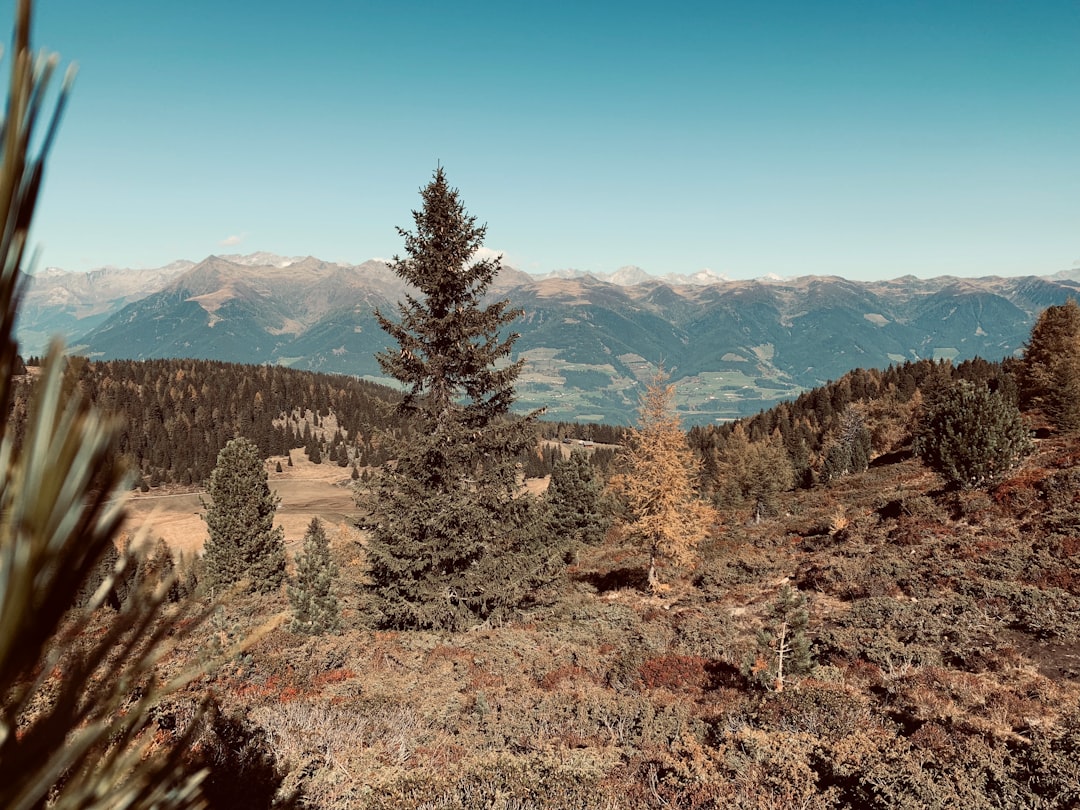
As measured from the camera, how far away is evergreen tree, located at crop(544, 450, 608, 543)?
44.8 m

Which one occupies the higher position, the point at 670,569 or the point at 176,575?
the point at 176,575

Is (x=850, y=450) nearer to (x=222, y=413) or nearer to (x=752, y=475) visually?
(x=752, y=475)

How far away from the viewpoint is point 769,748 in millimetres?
8578

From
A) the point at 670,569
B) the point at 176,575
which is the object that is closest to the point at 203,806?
the point at 176,575

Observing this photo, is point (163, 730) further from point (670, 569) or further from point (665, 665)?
point (670, 569)

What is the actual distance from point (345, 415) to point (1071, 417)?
136153 millimetres

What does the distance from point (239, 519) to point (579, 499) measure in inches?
910

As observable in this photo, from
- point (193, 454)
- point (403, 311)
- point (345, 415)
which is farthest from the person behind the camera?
point (345, 415)

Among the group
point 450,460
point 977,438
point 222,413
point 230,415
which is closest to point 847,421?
point 977,438

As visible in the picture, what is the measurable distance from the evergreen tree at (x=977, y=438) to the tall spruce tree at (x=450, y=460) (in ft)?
69.4

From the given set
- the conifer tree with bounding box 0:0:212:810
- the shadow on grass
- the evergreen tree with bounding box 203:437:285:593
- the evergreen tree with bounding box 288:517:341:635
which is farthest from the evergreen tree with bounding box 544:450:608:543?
the conifer tree with bounding box 0:0:212:810

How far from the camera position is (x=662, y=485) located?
2486 cm

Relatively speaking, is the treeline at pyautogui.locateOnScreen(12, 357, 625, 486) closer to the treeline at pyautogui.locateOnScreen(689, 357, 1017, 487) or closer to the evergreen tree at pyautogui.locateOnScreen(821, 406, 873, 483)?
the treeline at pyautogui.locateOnScreen(689, 357, 1017, 487)

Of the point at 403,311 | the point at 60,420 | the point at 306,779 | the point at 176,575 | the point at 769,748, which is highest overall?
the point at 403,311
